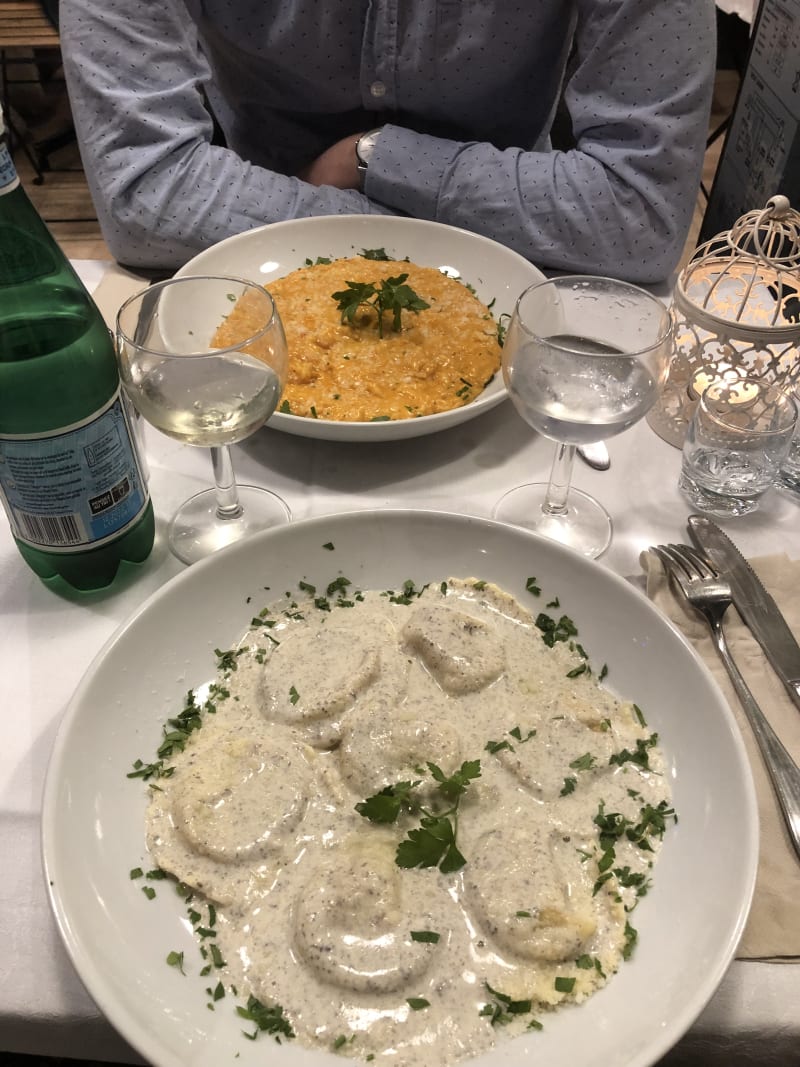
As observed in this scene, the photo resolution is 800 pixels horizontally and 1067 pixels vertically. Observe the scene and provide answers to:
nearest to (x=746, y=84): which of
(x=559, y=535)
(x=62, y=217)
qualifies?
(x=559, y=535)

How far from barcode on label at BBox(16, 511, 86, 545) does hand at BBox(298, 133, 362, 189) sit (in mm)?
1186

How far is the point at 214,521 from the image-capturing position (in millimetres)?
1160

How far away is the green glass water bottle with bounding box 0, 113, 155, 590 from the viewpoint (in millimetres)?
896

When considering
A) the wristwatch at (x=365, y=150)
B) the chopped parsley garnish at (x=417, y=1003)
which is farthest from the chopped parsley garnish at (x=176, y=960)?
the wristwatch at (x=365, y=150)

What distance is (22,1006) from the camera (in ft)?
2.39

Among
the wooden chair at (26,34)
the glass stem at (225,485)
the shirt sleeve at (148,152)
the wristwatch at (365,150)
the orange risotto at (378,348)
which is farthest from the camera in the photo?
the wooden chair at (26,34)

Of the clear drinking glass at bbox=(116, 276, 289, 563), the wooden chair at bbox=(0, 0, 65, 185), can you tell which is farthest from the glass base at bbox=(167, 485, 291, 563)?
the wooden chair at bbox=(0, 0, 65, 185)

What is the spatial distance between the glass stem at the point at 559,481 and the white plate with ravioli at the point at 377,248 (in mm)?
419

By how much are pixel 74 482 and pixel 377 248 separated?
0.92 meters

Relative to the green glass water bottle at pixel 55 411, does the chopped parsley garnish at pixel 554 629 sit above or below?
below

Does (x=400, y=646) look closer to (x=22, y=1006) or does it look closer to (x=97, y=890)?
(x=97, y=890)

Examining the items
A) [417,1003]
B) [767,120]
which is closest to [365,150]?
[767,120]

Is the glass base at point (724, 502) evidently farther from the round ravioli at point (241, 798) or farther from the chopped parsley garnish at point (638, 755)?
the round ravioli at point (241, 798)

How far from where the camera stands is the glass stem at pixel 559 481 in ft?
3.75
